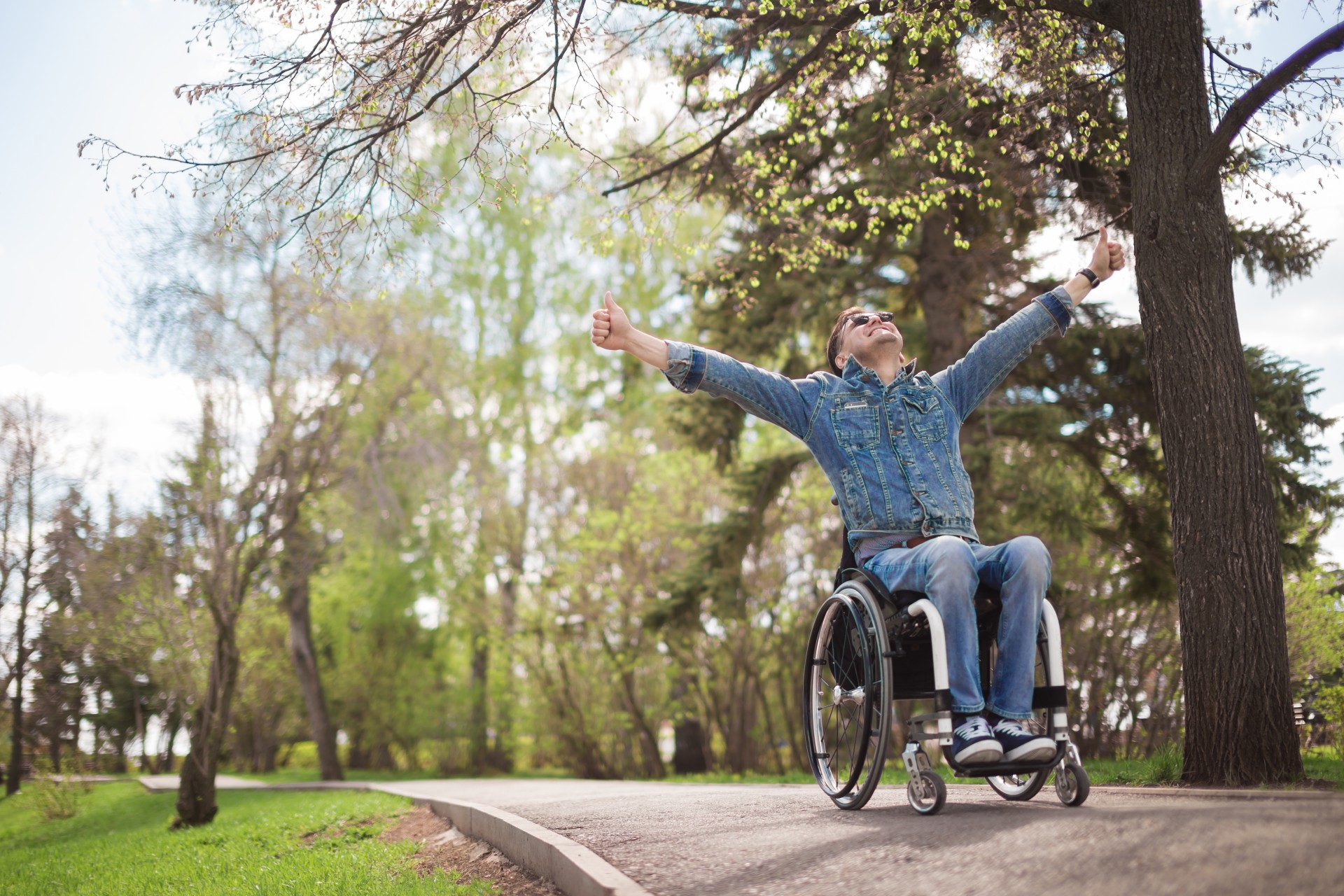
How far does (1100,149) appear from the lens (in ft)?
23.6

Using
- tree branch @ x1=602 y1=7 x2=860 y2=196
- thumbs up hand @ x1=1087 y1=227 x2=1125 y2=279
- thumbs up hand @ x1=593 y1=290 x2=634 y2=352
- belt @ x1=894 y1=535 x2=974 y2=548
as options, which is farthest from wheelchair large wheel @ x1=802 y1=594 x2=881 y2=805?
tree branch @ x1=602 y1=7 x2=860 y2=196

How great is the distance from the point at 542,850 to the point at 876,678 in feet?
4.98

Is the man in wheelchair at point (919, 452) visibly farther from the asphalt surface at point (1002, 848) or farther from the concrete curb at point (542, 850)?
the concrete curb at point (542, 850)

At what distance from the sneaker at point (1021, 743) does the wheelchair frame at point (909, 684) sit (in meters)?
0.02

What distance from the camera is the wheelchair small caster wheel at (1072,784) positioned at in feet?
11.0

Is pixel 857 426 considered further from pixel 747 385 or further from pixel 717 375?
pixel 717 375

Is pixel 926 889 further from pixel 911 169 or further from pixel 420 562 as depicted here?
pixel 420 562

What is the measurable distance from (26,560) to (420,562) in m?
7.86

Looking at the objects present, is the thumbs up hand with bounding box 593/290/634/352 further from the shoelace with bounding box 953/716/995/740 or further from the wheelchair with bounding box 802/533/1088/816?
the shoelace with bounding box 953/716/995/740

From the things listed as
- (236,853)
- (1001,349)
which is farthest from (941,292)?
(236,853)

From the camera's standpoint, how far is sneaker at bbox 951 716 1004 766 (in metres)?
3.14

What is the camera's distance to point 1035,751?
10.4 ft

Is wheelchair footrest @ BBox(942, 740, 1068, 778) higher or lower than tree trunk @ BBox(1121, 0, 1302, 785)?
lower

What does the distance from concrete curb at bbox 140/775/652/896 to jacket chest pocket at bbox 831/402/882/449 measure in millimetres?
1844
